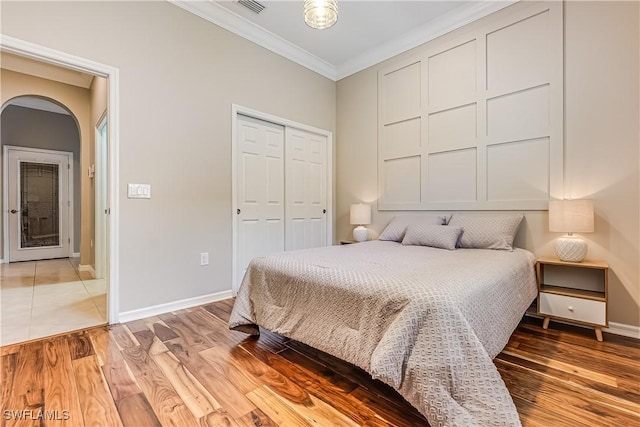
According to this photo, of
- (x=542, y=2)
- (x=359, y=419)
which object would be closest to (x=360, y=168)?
(x=542, y=2)

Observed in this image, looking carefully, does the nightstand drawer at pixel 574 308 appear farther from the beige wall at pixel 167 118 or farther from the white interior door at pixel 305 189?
Result: the beige wall at pixel 167 118

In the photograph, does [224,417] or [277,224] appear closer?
[224,417]

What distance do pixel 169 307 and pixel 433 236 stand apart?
2.50 meters

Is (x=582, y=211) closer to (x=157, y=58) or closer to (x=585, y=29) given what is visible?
(x=585, y=29)

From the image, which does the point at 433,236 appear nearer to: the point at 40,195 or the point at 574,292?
the point at 574,292

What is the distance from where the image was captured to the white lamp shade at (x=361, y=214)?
3.62 metres

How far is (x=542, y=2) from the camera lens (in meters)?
2.46

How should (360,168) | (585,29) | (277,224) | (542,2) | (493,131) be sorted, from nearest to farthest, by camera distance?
(585,29) → (542,2) → (493,131) → (277,224) → (360,168)

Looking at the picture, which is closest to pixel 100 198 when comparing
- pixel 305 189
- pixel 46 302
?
pixel 46 302

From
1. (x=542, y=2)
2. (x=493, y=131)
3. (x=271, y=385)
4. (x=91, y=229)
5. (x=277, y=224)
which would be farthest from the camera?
(x=91, y=229)

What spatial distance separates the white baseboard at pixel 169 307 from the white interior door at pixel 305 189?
3.53ft

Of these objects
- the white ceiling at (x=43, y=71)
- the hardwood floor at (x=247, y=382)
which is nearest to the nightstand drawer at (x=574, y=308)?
the hardwood floor at (x=247, y=382)

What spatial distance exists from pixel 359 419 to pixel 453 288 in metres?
0.70

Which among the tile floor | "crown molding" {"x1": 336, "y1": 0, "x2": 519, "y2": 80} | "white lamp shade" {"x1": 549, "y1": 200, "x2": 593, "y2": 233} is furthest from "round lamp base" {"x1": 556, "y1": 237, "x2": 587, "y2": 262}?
the tile floor
